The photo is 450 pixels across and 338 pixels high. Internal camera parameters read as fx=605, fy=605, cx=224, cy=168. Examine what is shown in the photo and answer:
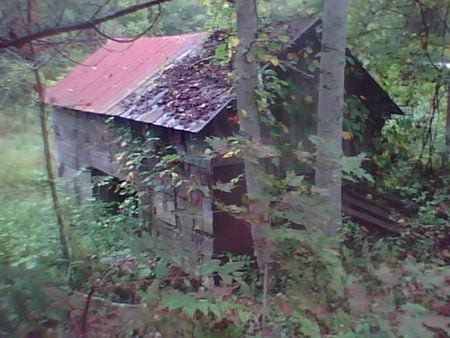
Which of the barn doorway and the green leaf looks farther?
the barn doorway

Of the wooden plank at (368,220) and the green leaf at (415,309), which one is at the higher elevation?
the green leaf at (415,309)

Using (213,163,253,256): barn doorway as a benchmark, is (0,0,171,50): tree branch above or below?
above

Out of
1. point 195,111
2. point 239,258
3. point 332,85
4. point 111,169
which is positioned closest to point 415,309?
point 332,85

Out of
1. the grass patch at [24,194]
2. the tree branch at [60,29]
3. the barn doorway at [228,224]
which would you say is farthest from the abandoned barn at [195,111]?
the tree branch at [60,29]

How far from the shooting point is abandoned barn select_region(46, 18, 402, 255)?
541cm

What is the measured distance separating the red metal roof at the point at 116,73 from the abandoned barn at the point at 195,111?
2 centimetres

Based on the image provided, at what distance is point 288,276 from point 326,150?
643mm

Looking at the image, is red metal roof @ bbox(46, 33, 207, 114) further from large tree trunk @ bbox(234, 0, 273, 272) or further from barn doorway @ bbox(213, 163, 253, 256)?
large tree trunk @ bbox(234, 0, 273, 272)

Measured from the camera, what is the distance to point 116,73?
8.14 metres

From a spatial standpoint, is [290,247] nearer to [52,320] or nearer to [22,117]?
[52,320]

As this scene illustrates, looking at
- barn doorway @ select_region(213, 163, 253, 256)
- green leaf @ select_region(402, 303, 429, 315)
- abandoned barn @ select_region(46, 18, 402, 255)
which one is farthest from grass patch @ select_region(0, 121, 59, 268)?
green leaf @ select_region(402, 303, 429, 315)

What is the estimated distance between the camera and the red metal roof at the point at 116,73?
275 inches

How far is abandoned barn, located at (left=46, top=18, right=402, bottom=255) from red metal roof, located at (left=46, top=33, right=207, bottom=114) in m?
0.02

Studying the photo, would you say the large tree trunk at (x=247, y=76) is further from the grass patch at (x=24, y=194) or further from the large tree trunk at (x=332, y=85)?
the grass patch at (x=24, y=194)
